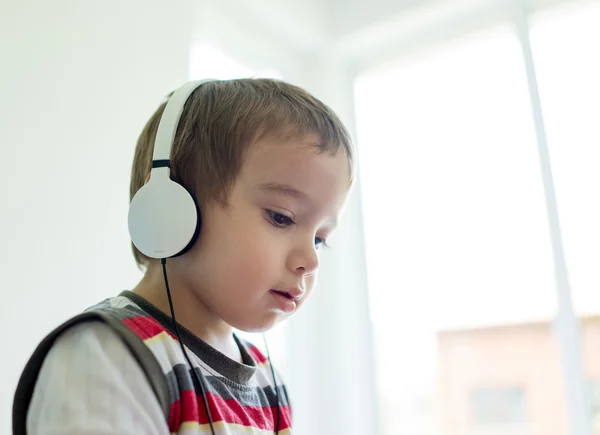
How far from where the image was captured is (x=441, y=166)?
182 cm

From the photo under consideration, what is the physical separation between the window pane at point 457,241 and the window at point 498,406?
1cm

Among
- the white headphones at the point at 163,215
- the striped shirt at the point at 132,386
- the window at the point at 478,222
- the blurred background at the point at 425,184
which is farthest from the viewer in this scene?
the window at the point at 478,222

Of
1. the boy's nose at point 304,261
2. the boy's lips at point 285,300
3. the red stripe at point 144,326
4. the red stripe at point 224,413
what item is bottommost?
the red stripe at point 224,413

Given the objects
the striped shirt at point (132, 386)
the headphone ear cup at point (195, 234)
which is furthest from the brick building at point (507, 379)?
the headphone ear cup at point (195, 234)

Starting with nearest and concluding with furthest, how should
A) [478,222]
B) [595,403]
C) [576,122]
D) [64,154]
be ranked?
[64,154]
[595,403]
[576,122]
[478,222]

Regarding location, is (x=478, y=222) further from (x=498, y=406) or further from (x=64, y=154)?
(x=64, y=154)

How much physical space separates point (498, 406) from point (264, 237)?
3.70 feet

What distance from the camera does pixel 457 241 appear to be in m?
1.75

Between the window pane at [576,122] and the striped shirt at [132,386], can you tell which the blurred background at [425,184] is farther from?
the striped shirt at [132,386]

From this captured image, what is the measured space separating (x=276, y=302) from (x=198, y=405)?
157 millimetres

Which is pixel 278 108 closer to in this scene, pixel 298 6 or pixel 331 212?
pixel 331 212

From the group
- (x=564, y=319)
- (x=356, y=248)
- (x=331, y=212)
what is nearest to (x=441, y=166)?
(x=356, y=248)

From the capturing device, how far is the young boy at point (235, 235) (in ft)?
2.38

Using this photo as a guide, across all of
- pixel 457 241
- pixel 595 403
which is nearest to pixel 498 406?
pixel 595 403
